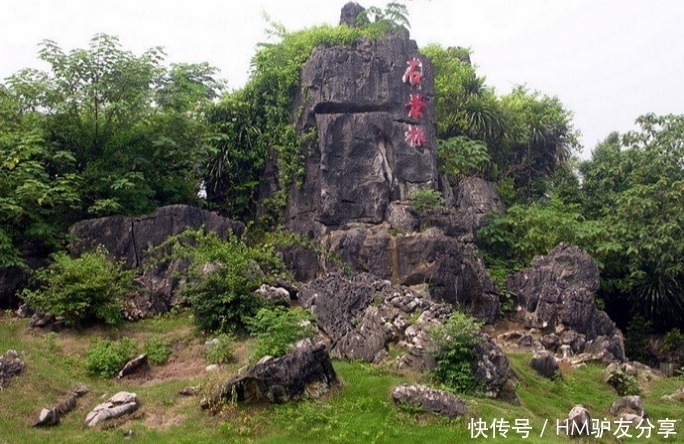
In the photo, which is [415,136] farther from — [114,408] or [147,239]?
[114,408]

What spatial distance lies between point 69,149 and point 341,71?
7.83m

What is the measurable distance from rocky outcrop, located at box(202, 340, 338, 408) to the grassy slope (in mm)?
197

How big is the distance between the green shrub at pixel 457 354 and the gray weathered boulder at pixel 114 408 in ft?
16.2

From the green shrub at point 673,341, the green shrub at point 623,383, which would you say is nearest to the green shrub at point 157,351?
the green shrub at point 623,383

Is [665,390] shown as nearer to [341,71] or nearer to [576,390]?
[576,390]

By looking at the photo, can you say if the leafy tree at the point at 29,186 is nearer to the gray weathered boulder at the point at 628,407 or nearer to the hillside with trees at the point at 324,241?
the hillside with trees at the point at 324,241

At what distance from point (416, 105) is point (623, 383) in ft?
31.5

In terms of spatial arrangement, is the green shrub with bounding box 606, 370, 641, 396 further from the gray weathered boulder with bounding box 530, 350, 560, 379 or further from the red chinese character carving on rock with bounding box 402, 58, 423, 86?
the red chinese character carving on rock with bounding box 402, 58, 423, 86

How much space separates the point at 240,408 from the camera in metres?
10.2

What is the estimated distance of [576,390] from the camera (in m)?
13.2

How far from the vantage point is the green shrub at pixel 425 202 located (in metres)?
18.4

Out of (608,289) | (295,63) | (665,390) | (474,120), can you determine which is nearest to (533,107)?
(474,120)

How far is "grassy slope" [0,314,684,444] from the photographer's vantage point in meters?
9.62

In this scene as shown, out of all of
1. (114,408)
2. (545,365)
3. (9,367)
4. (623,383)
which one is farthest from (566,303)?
(9,367)
